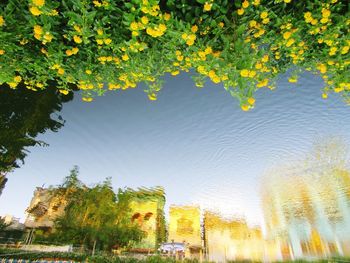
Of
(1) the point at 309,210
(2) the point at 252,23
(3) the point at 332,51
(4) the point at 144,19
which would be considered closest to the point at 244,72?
(2) the point at 252,23

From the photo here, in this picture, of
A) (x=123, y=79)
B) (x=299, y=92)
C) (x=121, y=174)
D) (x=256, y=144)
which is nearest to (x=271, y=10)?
(x=123, y=79)

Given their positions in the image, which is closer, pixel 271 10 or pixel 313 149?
pixel 271 10

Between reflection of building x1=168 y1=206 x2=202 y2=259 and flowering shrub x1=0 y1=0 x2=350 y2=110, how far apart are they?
73.7 ft

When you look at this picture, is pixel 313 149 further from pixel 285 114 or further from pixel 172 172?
pixel 172 172

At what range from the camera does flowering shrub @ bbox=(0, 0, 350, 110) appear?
161 centimetres

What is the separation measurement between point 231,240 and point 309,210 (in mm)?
4877

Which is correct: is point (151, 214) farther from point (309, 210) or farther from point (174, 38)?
point (174, 38)

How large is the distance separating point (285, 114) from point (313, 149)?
1.86 meters

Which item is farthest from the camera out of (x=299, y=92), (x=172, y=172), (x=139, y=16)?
(x=172, y=172)

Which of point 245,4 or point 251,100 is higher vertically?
point 245,4

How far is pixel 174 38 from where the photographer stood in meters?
1.72

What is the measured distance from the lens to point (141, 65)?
6.81 feet

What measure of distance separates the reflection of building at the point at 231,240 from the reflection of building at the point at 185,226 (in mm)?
11163

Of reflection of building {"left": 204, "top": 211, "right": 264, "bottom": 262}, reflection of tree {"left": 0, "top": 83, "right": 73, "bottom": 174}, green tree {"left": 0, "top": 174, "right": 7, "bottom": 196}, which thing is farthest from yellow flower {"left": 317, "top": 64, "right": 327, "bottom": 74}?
green tree {"left": 0, "top": 174, "right": 7, "bottom": 196}
